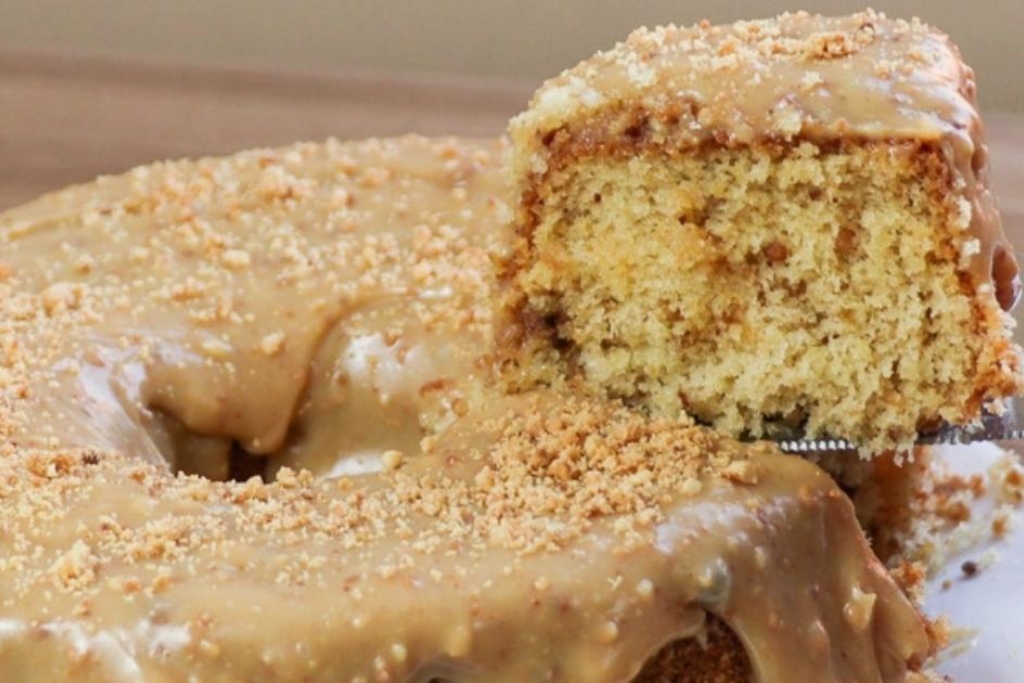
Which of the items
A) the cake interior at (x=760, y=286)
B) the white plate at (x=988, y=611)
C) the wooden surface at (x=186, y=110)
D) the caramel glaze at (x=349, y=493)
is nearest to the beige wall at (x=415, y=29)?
the wooden surface at (x=186, y=110)

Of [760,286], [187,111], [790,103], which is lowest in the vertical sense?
[187,111]

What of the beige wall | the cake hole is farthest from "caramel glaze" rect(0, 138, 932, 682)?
the beige wall

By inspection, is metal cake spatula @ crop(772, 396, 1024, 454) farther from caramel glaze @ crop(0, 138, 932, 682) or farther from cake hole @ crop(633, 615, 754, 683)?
cake hole @ crop(633, 615, 754, 683)

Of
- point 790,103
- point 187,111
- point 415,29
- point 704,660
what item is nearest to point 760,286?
point 790,103

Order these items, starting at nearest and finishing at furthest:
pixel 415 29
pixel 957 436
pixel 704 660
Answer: pixel 704 660
pixel 957 436
pixel 415 29

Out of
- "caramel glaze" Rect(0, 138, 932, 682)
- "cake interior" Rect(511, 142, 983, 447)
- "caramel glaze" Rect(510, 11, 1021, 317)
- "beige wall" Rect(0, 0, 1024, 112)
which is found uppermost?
"caramel glaze" Rect(510, 11, 1021, 317)

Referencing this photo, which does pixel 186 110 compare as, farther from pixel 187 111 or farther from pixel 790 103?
pixel 790 103
